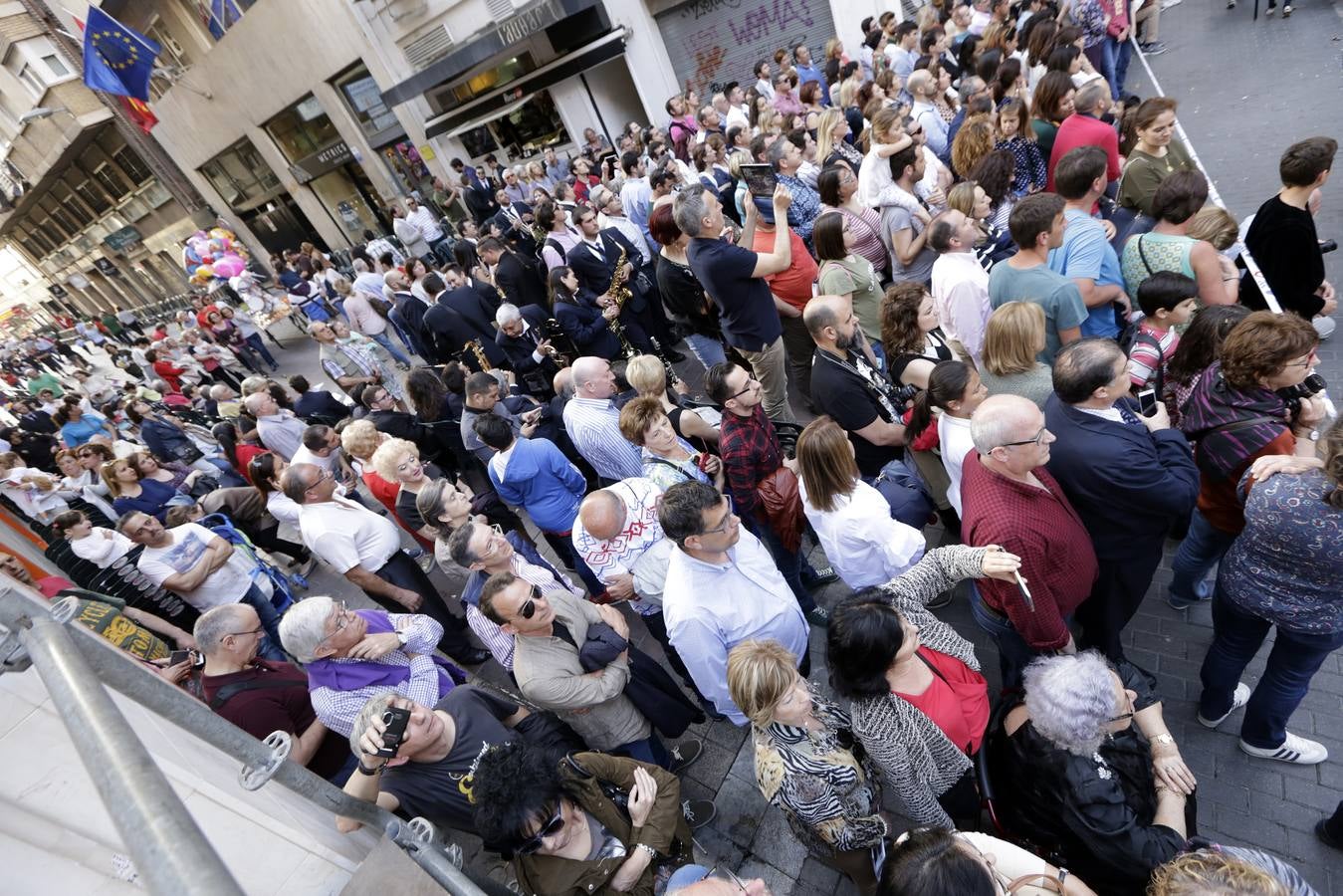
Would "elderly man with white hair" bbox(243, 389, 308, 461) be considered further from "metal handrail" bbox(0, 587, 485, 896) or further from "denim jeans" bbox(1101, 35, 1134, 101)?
"denim jeans" bbox(1101, 35, 1134, 101)

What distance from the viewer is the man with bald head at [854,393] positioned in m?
3.41

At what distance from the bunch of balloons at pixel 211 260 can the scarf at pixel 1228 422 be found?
1923 centimetres

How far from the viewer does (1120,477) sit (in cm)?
243

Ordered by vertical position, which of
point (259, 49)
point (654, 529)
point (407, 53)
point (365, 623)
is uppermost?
point (259, 49)

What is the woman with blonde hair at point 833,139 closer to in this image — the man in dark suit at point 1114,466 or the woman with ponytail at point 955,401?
the woman with ponytail at point 955,401

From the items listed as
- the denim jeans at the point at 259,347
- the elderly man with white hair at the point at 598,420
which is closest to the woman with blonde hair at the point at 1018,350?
the elderly man with white hair at the point at 598,420

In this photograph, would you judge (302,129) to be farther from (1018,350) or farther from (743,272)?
(1018,350)

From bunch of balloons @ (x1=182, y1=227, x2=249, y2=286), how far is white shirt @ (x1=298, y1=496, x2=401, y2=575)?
15.6m

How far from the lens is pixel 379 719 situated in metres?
2.25

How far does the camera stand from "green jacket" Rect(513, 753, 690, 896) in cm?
208

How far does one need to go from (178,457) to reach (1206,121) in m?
12.9

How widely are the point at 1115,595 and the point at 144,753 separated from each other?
3.32 metres

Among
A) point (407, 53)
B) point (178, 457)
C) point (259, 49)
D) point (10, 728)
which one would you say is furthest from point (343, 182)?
point (10, 728)

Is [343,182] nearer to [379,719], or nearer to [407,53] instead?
[407,53]
